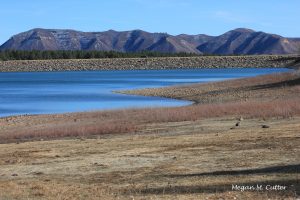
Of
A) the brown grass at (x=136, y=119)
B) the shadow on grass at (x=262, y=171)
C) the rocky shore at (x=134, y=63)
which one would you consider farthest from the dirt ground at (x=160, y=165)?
the rocky shore at (x=134, y=63)

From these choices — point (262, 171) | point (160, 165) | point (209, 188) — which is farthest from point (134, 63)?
point (209, 188)

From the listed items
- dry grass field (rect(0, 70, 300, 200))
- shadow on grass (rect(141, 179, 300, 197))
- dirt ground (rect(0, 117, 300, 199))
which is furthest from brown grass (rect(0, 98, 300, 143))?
shadow on grass (rect(141, 179, 300, 197))

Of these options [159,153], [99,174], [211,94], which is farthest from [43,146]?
[211,94]

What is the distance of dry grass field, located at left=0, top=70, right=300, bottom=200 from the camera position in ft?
42.4

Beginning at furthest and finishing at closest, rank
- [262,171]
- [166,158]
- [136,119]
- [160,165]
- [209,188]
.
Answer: [136,119], [166,158], [160,165], [262,171], [209,188]

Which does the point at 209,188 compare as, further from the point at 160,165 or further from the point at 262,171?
the point at 160,165

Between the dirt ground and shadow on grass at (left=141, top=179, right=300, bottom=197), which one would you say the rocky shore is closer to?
the dirt ground

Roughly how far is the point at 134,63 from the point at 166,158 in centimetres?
15073

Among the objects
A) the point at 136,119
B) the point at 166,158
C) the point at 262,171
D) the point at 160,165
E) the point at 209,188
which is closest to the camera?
the point at 209,188

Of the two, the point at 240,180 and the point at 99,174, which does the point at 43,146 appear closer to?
the point at 99,174

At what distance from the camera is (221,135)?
21.8 meters

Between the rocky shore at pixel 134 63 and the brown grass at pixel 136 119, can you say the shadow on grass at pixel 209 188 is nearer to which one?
the brown grass at pixel 136 119

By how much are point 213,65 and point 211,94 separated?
11061 cm

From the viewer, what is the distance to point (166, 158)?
56.6ft
